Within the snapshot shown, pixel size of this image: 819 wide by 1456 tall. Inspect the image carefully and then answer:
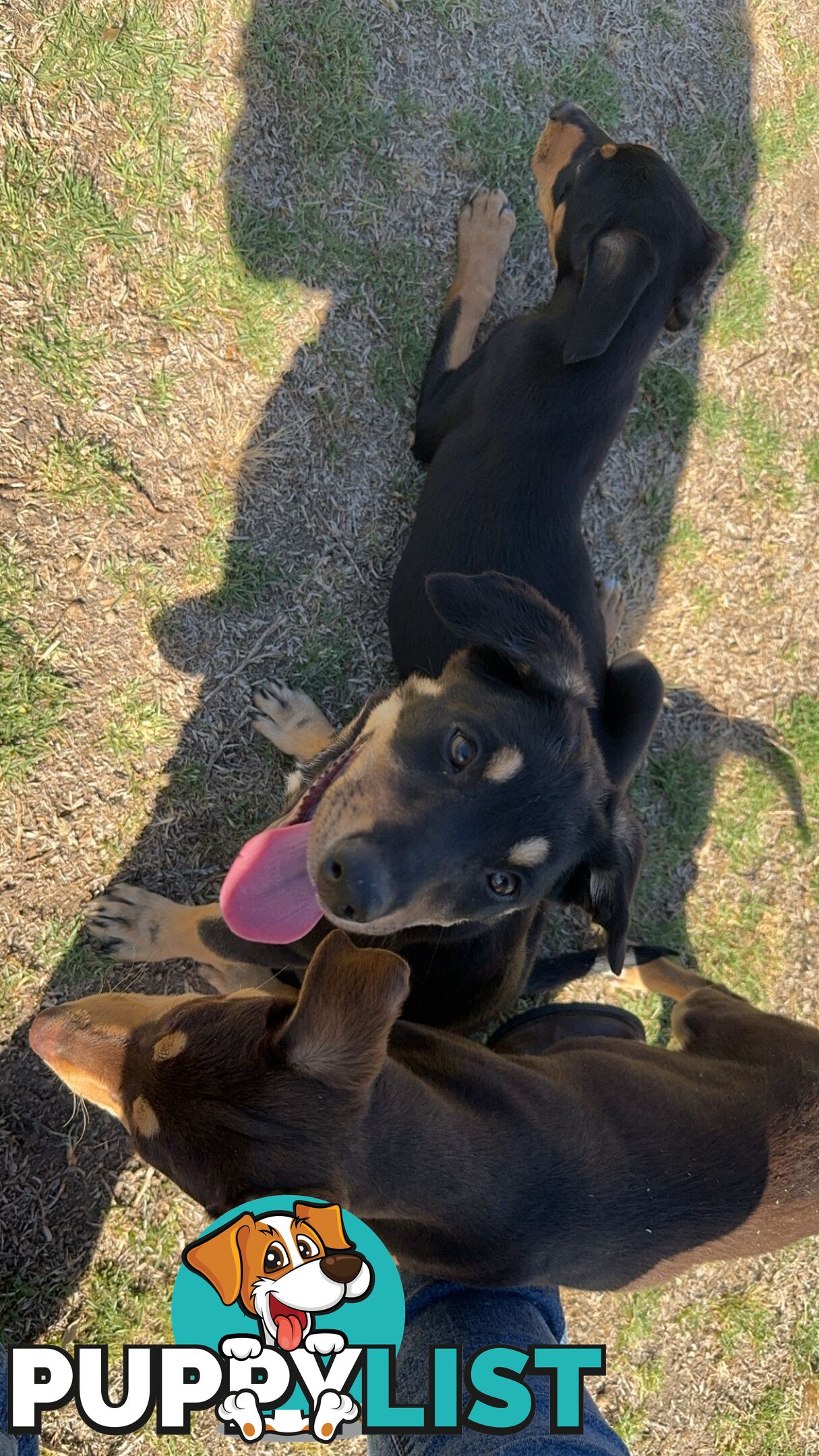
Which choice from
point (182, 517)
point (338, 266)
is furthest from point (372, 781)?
point (338, 266)

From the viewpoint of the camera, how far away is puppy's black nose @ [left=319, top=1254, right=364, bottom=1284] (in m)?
2.51

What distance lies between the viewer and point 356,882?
8.27 feet

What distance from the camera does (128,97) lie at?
4.01 metres

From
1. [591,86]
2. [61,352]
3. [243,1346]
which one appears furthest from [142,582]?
[591,86]

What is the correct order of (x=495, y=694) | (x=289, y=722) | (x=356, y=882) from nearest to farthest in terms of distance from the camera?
(x=356, y=882)
(x=495, y=694)
(x=289, y=722)

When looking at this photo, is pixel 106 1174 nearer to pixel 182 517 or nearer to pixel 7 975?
pixel 7 975

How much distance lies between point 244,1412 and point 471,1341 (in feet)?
2.86

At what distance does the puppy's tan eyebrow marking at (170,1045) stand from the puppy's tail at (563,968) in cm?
179

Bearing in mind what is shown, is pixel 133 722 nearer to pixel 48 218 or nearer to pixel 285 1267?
pixel 48 218

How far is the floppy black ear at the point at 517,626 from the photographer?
272 cm

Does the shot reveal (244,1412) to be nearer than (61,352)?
Yes

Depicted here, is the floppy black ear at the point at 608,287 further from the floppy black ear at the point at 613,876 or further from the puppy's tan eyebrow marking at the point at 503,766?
the floppy black ear at the point at 613,876

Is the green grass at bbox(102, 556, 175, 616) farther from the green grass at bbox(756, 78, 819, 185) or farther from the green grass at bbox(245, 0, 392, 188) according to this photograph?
the green grass at bbox(756, 78, 819, 185)

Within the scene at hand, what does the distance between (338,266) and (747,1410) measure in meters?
6.25
